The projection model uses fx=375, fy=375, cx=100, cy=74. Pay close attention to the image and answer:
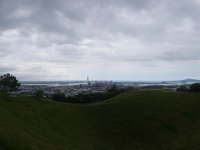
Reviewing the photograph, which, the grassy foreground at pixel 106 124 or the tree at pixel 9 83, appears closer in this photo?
the grassy foreground at pixel 106 124

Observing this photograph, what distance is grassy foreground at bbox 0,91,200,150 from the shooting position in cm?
3092

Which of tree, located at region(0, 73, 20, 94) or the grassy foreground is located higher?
tree, located at region(0, 73, 20, 94)

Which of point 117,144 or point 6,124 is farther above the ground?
point 6,124

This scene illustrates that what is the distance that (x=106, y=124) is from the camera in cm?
4319

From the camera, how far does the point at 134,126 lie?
42281 mm

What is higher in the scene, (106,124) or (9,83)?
(9,83)

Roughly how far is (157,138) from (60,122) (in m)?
10.4

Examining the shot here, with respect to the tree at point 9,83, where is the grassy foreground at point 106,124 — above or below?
below

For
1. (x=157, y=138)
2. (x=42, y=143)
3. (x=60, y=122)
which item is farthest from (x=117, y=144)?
(x=42, y=143)

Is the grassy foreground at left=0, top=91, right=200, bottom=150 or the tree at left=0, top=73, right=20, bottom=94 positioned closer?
the grassy foreground at left=0, top=91, right=200, bottom=150

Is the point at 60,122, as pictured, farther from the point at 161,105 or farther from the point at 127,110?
the point at 161,105

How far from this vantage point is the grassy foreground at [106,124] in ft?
101

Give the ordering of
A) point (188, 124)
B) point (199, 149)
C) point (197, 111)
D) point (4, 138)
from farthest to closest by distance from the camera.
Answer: point (197, 111) → point (188, 124) → point (199, 149) → point (4, 138)

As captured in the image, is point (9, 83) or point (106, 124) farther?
point (9, 83)
